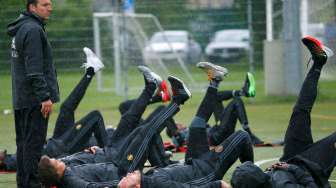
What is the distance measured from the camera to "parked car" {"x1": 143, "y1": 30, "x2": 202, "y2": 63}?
65.2 feet

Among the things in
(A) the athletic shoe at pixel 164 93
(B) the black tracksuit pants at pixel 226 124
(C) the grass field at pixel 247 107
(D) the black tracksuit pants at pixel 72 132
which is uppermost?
(A) the athletic shoe at pixel 164 93

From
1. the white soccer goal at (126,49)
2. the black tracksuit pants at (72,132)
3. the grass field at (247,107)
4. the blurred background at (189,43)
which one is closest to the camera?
the black tracksuit pants at (72,132)

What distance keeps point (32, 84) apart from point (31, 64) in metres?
0.19

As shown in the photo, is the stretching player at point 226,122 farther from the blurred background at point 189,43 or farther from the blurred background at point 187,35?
the blurred background at point 187,35

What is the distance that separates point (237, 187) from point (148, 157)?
1687 mm

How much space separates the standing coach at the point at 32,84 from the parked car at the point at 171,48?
37.5 ft

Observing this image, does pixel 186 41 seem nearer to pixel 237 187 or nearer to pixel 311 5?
pixel 311 5

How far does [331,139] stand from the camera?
8.11 metres

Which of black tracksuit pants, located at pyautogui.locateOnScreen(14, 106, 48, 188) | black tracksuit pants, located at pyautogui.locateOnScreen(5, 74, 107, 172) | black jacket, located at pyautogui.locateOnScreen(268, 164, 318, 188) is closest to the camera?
black jacket, located at pyautogui.locateOnScreen(268, 164, 318, 188)

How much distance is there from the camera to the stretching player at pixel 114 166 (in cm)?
773

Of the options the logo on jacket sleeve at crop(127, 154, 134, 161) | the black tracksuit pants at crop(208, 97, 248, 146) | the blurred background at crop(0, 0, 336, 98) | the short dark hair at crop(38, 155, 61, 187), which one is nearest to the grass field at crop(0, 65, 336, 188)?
the blurred background at crop(0, 0, 336, 98)

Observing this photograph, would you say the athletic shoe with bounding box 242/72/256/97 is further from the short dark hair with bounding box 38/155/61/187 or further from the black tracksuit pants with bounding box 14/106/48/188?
the short dark hair with bounding box 38/155/61/187

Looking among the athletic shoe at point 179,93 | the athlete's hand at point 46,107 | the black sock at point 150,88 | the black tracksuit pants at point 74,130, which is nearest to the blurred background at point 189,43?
the black tracksuit pants at point 74,130

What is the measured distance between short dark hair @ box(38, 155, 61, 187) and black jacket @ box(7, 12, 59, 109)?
0.71 metres
